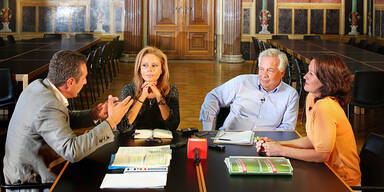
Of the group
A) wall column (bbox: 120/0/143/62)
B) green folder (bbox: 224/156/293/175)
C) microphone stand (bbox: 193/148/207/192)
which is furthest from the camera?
wall column (bbox: 120/0/143/62)

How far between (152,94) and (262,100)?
84 cm

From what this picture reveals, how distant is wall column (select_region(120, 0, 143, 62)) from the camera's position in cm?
1313

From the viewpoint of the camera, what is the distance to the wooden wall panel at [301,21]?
13.4 metres

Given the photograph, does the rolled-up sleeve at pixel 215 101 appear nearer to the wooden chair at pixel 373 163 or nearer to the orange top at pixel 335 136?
the orange top at pixel 335 136

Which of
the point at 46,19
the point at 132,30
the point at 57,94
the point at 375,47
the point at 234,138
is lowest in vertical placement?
the point at 234,138

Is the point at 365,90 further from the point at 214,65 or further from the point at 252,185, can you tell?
the point at 214,65

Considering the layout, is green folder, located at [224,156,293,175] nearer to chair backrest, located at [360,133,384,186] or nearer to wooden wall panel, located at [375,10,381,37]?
chair backrest, located at [360,133,384,186]

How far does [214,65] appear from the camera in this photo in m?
12.7

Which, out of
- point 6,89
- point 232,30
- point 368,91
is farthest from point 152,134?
point 232,30

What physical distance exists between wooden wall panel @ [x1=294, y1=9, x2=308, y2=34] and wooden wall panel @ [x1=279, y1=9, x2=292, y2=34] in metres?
0.18

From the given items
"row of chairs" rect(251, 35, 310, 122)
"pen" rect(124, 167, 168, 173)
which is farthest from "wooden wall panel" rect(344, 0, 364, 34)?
"pen" rect(124, 167, 168, 173)

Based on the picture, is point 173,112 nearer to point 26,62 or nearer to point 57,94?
point 57,94

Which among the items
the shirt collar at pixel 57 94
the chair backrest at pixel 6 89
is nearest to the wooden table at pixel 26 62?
the chair backrest at pixel 6 89

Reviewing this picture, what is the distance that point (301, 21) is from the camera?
1348cm
